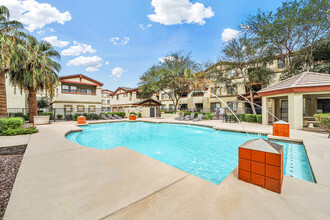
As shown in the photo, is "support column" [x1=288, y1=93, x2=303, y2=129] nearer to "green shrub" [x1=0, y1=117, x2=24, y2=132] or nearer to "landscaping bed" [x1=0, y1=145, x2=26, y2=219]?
"landscaping bed" [x1=0, y1=145, x2=26, y2=219]

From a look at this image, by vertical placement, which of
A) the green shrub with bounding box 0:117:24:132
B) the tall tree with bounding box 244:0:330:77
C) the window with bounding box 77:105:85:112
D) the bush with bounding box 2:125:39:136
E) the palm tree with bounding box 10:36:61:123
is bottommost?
the bush with bounding box 2:125:39:136

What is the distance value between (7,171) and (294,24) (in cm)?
2242

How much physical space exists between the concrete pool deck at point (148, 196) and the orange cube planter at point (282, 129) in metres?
4.32

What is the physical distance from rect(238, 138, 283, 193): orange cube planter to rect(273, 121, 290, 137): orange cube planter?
6259mm

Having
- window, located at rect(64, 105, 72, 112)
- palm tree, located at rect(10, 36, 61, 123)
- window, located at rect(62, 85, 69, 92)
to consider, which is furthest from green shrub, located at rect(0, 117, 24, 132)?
window, located at rect(62, 85, 69, 92)

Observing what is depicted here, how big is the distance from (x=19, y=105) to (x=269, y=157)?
99.4 feet

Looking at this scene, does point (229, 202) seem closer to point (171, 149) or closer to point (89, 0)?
point (171, 149)

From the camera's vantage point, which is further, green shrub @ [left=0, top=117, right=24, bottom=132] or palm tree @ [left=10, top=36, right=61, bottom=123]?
palm tree @ [left=10, top=36, right=61, bottom=123]

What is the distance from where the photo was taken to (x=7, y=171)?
3430 mm

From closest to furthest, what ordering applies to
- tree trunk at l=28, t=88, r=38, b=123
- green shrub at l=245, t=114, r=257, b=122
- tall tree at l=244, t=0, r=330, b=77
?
tall tree at l=244, t=0, r=330, b=77 → tree trunk at l=28, t=88, r=38, b=123 → green shrub at l=245, t=114, r=257, b=122

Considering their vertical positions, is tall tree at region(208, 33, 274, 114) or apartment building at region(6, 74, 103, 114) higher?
tall tree at region(208, 33, 274, 114)

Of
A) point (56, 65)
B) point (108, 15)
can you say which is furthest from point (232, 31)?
point (56, 65)

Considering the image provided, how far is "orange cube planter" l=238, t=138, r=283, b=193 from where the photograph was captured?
7.87 feet

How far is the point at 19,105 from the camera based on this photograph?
69.1ft
